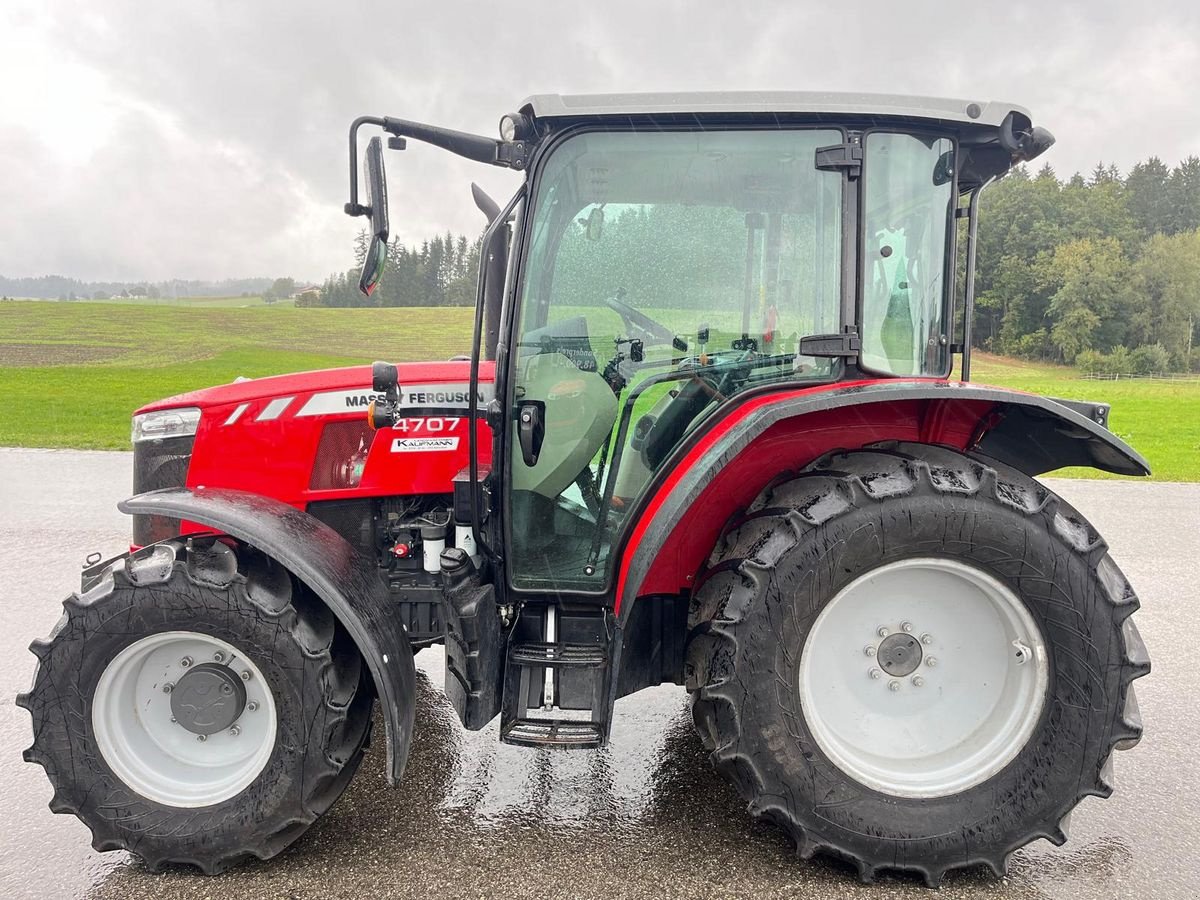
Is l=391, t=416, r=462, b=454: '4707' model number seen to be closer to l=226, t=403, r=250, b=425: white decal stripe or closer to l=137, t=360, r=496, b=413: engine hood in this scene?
l=137, t=360, r=496, b=413: engine hood

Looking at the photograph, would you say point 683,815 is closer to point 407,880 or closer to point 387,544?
point 407,880

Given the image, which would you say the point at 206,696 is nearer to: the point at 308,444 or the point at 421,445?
the point at 308,444

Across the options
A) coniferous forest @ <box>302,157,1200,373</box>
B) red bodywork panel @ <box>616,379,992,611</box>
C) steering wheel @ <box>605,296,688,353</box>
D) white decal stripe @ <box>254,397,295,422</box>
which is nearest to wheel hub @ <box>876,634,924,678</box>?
red bodywork panel @ <box>616,379,992,611</box>

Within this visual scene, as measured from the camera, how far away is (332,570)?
85.9 inches

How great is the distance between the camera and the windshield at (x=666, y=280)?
2221 mm

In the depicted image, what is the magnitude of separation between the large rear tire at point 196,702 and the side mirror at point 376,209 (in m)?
0.92

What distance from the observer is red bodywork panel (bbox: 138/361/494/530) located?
8.32 ft

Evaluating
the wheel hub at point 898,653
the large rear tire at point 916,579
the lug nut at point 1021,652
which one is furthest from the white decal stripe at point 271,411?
the lug nut at point 1021,652

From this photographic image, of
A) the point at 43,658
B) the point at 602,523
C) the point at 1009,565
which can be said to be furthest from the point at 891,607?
the point at 43,658

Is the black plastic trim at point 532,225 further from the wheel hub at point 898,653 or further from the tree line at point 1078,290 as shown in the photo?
the tree line at point 1078,290

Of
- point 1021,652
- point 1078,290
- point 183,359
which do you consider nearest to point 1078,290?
point 1078,290

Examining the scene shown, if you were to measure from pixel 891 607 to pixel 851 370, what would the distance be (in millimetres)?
698

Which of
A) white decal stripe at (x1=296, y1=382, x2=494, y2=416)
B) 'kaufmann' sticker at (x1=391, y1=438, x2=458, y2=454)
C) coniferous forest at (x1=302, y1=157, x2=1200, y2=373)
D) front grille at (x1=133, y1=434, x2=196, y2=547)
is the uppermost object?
coniferous forest at (x1=302, y1=157, x2=1200, y2=373)

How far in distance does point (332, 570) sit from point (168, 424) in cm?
91
